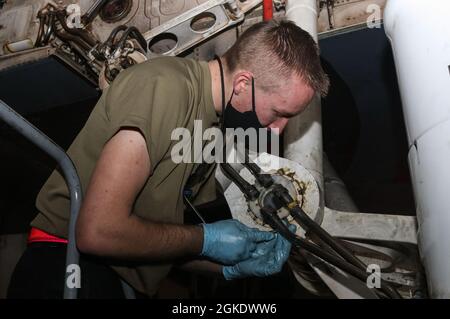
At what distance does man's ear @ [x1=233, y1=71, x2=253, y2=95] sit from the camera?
1.15m

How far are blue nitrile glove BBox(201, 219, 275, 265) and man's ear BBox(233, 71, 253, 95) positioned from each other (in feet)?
1.40

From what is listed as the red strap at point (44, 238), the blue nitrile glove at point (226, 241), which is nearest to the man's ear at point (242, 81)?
the blue nitrile glove at point (226, 241)

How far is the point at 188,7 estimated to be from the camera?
2107 mm

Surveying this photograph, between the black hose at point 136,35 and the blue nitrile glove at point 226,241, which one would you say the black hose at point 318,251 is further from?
the black hose at point 136,35

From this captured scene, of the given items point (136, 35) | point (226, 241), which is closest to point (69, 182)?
point (226, 241)

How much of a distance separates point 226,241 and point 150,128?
0.47 meters

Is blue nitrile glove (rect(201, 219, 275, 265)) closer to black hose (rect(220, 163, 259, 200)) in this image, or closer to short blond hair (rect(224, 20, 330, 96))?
black hose (rect(220, 163, 259, 200))

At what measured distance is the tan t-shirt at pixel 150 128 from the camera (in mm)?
936

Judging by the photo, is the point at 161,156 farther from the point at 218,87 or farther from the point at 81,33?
the point at 81,33

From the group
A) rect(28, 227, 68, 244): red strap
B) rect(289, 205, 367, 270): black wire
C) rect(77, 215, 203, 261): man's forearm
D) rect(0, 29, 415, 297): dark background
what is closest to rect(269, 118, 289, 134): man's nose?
rect(289, 205, 367, 270): black wire

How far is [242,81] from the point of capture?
116cm
